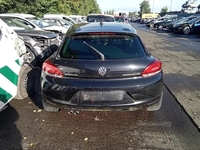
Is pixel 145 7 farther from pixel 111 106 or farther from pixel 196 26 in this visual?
pixel 111 106

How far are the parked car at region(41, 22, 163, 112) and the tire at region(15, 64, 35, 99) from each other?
112 centimetres

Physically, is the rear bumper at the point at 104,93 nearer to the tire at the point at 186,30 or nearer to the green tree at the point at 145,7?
the tire at the point at 186,30

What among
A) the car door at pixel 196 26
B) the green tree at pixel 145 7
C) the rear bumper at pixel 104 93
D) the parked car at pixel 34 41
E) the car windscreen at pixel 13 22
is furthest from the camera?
the green tree at pixel 145 7

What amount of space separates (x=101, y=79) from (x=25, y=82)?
6.54ft

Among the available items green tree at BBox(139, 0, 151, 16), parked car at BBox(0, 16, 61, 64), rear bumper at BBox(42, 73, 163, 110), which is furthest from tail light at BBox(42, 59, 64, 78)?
green tree at BBox(139, 0, 151, 16)

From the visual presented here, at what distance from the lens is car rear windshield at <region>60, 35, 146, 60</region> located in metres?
3.02

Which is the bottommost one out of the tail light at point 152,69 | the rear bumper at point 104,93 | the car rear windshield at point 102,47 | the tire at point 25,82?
the tire at point 25,82

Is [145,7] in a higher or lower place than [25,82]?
lower

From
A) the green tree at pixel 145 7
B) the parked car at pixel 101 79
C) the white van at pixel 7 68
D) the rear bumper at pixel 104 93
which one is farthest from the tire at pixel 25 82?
the green tree at pixel 145 7

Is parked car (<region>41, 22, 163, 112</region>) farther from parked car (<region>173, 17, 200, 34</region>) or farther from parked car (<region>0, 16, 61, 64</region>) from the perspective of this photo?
parked car (<region>173, 17, 200, 34</region>)

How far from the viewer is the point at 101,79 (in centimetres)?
284

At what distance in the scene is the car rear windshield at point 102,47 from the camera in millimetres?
3016

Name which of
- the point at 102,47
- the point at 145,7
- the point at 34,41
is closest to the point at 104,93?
the point at 102,47

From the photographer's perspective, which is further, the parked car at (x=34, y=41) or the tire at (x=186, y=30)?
the tire at (x=186, y=30)
